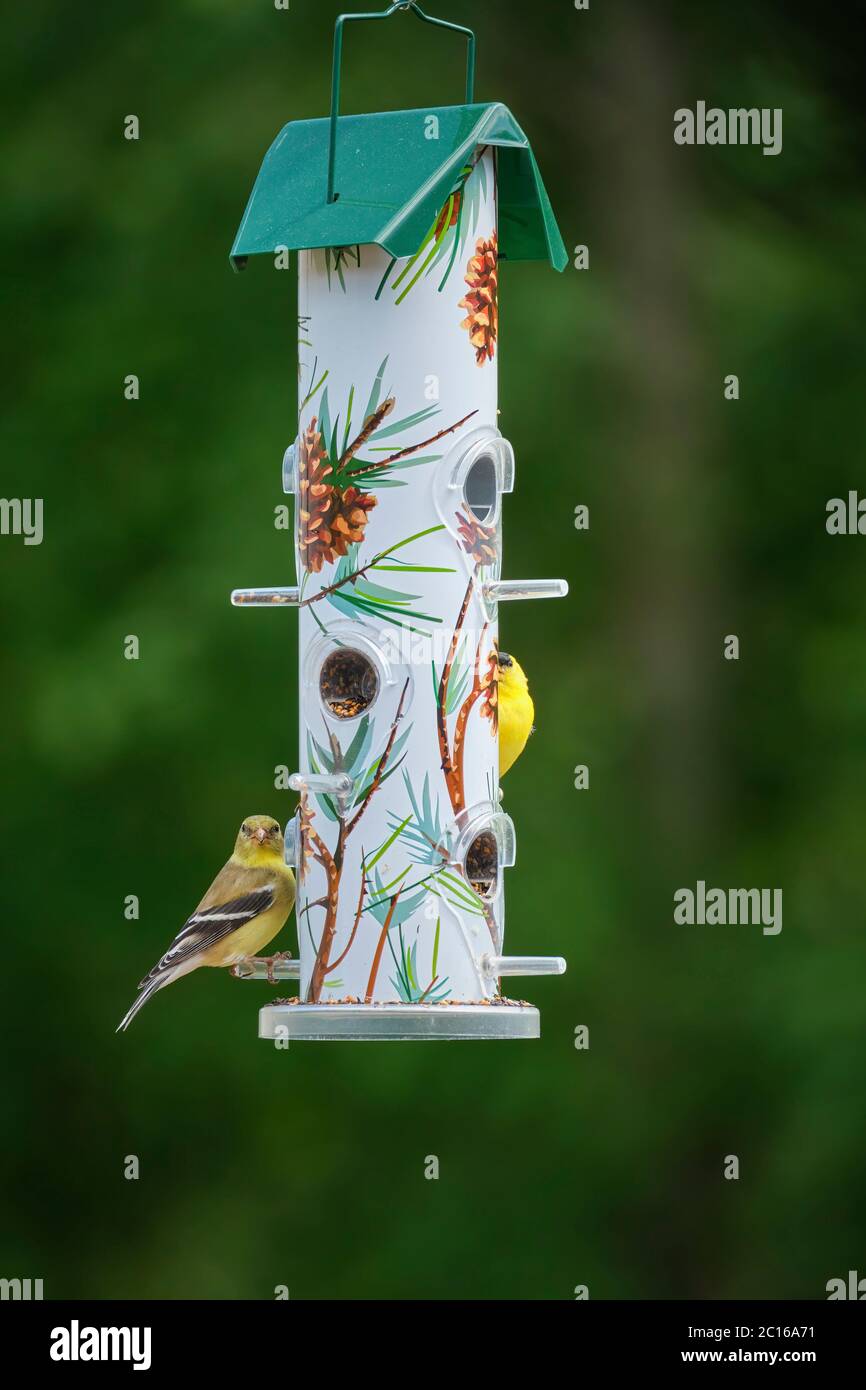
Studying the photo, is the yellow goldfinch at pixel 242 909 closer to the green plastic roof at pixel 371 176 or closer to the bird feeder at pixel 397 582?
the bird feeder at pixel 397 582

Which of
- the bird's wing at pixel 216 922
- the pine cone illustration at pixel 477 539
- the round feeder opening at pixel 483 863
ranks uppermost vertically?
the pine cone illustration at pixel 477 539

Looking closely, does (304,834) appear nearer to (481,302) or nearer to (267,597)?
(267,597)

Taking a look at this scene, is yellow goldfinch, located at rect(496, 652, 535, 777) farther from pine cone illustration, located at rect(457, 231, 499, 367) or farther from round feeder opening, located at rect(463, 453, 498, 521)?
pine cone illustration, located at rect(457, 231, 499, 367)

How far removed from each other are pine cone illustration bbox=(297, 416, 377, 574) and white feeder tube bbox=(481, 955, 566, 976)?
41.6 inches

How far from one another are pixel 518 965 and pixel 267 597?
3.82ft

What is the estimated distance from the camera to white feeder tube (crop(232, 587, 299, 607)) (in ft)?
21.3

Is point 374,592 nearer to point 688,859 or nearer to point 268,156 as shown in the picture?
point 268,156

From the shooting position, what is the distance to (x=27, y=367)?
11914 millimetres

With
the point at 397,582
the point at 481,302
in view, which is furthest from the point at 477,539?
the point at 481,302

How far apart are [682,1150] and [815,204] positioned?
4.70 metres

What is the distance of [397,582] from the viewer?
6.18 metres

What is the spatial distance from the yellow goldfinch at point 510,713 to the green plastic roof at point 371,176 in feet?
4.03

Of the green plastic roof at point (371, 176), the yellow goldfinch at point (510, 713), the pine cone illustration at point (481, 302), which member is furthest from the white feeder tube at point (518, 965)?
the green plastic roof at point (371, 176)

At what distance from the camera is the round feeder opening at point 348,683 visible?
622 cm
